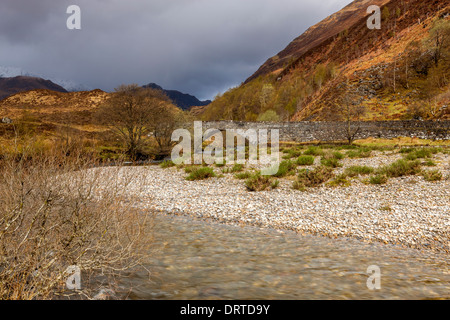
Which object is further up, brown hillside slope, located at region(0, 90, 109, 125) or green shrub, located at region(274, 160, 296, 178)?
brown hillside slope, located at region(0, 90, 109, 125)

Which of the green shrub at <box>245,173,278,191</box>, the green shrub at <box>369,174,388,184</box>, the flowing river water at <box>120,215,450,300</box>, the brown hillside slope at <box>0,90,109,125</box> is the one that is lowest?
the flowing river water at <box>120,215,450,300</box>

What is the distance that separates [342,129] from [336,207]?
39462 mm

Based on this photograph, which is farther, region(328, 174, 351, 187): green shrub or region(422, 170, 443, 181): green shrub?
region(328, 174, 351, 187): green shrub

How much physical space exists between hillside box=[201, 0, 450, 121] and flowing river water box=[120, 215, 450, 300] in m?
35.1

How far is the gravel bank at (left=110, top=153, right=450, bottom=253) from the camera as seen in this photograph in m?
8.37

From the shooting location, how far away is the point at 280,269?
230 inches

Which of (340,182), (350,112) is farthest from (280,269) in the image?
(350,112)

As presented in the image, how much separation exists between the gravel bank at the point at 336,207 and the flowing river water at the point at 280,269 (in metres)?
0.99

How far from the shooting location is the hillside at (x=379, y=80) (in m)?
52.7

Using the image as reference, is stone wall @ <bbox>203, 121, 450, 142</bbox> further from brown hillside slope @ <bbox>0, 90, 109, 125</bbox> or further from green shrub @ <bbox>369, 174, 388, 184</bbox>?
brown hillside slope @ <bbox>0, 90, 109, 125</bbox>

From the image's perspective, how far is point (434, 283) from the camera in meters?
5.19

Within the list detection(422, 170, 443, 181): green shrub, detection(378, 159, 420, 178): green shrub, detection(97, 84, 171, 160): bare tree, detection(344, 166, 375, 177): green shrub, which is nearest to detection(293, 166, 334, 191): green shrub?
detection(344, 166, 375, 177): green shrub
